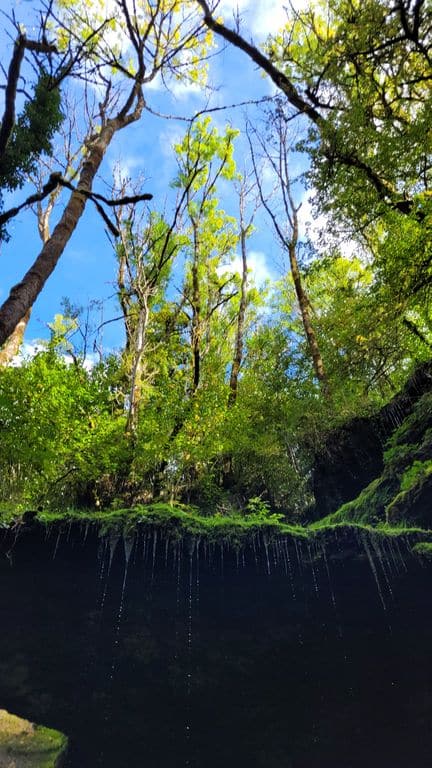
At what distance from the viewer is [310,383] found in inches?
729

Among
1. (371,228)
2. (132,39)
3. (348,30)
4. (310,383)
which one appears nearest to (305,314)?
(310,383)

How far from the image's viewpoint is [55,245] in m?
5.04

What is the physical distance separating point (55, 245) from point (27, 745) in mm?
9217

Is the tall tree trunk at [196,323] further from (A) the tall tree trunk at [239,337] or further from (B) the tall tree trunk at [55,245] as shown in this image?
(B) the tall tree trunk at [55,245]

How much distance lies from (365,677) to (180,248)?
16.5 metres

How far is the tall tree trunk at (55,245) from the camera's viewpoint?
414 centimetres

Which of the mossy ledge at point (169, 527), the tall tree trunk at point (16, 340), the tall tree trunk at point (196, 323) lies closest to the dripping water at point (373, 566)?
the mossy ledge at point (169, 527)

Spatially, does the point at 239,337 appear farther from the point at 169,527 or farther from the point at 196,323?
the point at 169,527

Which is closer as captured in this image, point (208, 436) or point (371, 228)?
point (371, 228)

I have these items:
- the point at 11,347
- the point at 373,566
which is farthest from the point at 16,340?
the point at 373,566

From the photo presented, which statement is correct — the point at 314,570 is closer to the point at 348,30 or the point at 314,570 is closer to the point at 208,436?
the point at 208,436

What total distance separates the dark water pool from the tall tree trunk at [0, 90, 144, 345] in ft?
26.6

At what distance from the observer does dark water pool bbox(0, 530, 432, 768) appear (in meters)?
10.0

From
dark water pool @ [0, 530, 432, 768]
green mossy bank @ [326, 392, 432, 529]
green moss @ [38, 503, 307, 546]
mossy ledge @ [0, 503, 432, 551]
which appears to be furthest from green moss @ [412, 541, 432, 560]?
green moss @ [38, 503, 307, 546]
